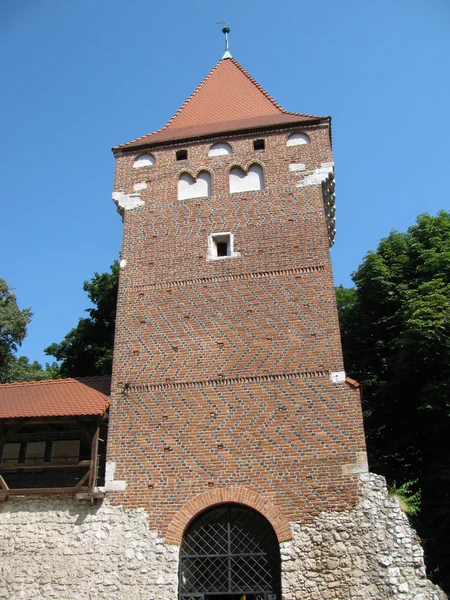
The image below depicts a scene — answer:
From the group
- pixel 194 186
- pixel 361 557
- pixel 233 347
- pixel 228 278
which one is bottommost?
pixel 361 557

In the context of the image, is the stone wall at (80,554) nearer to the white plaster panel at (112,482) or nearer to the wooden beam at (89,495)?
the wooden beam at (89,495)

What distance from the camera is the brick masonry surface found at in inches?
387

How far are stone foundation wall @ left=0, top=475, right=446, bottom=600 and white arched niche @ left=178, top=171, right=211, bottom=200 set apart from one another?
6.87m

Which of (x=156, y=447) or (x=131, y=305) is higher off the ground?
(x=131, y=305)

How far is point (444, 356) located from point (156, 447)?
7.12 meters

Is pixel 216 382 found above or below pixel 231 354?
below

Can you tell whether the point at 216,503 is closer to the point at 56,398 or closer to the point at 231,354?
the point at 231,354

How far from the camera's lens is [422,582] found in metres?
8.66

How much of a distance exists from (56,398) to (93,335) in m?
9.90

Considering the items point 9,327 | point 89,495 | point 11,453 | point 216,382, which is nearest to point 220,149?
point 216,382

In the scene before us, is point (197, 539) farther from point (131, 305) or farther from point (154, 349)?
point (131, 305)

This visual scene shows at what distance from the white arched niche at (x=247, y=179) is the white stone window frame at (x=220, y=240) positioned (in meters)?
1.18

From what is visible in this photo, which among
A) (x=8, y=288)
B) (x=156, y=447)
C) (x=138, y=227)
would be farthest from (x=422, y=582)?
(x=8, y=288)

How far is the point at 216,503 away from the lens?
9703mm
